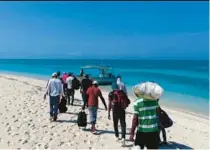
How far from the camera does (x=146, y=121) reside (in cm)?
615

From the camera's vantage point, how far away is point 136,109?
6191 millimetres

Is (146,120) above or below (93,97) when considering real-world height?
below

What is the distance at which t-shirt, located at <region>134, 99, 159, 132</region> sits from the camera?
20.0ft

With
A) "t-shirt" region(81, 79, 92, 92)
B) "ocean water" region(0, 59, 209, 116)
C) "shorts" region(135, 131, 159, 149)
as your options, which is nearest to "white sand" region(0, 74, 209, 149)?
"t-shirt" region(81, 79, 92, 92)

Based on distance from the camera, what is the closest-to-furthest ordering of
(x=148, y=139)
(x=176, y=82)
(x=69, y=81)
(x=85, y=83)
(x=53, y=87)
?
1. (x=148, y=139)
2. (x=53, y=87)
3. (x=85, y=83)
4. (x=69, y=81)
5. (x=176, y=82)

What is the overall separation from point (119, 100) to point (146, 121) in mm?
3188

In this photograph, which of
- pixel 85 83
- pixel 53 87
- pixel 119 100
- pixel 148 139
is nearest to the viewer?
pixel 148 139

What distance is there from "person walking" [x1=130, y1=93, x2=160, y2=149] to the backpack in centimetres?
294

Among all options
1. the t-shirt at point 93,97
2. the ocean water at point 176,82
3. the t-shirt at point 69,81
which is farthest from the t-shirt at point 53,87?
the ocean water at point 176,82

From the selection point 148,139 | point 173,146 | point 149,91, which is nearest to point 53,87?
point 173,146

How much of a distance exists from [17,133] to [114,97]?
10.4ft

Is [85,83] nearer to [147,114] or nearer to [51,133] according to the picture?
[51,133]

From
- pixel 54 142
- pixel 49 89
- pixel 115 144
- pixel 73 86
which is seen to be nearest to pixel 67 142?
pixel 54 142

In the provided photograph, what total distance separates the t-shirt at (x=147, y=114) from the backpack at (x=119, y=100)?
9.97ft
